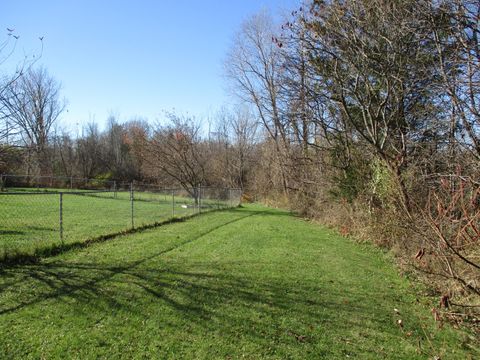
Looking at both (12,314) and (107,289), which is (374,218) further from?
(12,314)

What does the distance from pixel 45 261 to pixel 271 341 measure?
521cm

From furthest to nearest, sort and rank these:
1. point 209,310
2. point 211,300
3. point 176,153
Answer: point 176,153 < point 211,300 < point 209,310

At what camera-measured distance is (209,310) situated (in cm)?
496

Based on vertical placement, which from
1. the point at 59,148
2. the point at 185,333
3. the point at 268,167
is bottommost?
the point at 185,333

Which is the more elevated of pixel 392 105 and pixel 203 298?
pixel 392 105

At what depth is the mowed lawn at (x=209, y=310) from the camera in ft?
13.0

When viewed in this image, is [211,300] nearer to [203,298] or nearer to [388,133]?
[203,298]

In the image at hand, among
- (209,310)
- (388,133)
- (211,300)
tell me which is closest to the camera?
(209,310)

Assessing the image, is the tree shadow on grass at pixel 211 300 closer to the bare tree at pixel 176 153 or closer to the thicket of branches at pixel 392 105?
the thicket of branches at pixel 392 105

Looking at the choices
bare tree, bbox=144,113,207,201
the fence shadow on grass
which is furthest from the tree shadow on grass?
bare tree, bbox=144,113,207,201

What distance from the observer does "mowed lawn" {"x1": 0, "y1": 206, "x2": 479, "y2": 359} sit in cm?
396

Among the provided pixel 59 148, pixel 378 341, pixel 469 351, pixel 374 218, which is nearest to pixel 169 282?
pixel 378 341

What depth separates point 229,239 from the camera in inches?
429

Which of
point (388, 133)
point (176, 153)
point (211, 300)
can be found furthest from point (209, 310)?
point (176, 153)
